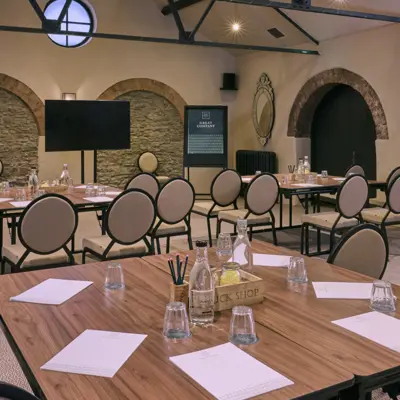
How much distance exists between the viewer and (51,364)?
1.44 metres

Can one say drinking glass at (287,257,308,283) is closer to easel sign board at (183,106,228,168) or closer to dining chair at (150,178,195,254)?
dining chair at (150,178,195,254)

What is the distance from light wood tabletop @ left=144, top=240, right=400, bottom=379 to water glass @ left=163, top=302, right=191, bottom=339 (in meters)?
0.28

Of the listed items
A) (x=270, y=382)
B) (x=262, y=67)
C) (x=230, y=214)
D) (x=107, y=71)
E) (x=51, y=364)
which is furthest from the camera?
(x=262, y=67)

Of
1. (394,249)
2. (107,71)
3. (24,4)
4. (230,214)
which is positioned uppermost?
(24,4)

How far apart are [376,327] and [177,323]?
634 mm

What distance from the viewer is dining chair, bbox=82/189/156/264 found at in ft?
13.5

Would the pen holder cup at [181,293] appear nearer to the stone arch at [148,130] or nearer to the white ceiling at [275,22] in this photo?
the white ceiling at [275,22]

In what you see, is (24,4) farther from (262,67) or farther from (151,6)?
(262,67)

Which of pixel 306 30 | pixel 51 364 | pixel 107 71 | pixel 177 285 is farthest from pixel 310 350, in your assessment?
pixel 107 71

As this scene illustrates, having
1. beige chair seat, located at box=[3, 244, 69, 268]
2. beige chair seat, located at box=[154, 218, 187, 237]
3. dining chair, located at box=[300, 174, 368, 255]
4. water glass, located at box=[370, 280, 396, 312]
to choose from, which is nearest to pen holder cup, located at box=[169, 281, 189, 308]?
water glass, located at box=[370, 280, 396, 312]

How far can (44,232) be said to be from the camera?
3848 mm

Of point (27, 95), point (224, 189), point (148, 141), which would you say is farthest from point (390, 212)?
point (27, 95)

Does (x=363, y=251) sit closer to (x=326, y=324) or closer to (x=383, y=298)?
(x=383, y=298)

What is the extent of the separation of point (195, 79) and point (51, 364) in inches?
372
